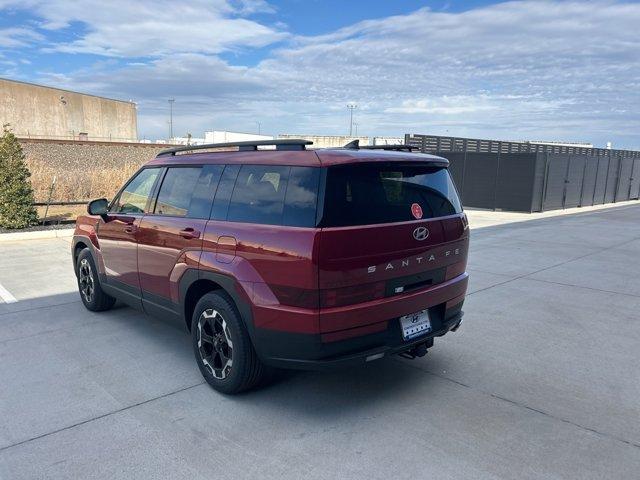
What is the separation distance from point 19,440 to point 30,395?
25.4 inches

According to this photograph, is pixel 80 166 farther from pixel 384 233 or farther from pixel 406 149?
pixel 384 233

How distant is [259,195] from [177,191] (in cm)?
117

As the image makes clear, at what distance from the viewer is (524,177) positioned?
62.6ft

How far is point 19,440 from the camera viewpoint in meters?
3.06

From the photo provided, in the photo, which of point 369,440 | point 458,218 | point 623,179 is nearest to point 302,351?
point 369,440

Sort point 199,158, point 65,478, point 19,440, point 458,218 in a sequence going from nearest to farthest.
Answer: point 65,478
point 19,440
point 458,218
point 199,158

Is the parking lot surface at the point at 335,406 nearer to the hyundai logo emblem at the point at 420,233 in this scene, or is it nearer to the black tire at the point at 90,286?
the black tire at the point at 90,286

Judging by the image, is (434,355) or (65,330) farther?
(65,330)

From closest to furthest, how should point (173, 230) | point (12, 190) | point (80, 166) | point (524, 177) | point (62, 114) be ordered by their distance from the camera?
point (173, 230)
point (12, 190)
point (524, 177)
point (80, 166)
point (62, 114)

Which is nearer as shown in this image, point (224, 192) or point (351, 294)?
point (351, 294)

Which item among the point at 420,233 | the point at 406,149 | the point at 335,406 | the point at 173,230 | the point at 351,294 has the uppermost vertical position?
the point at 406,149

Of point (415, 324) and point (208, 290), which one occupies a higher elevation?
point (208, 290)

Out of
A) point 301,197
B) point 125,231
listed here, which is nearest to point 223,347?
point 301,197

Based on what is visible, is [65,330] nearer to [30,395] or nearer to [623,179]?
[30,395]
